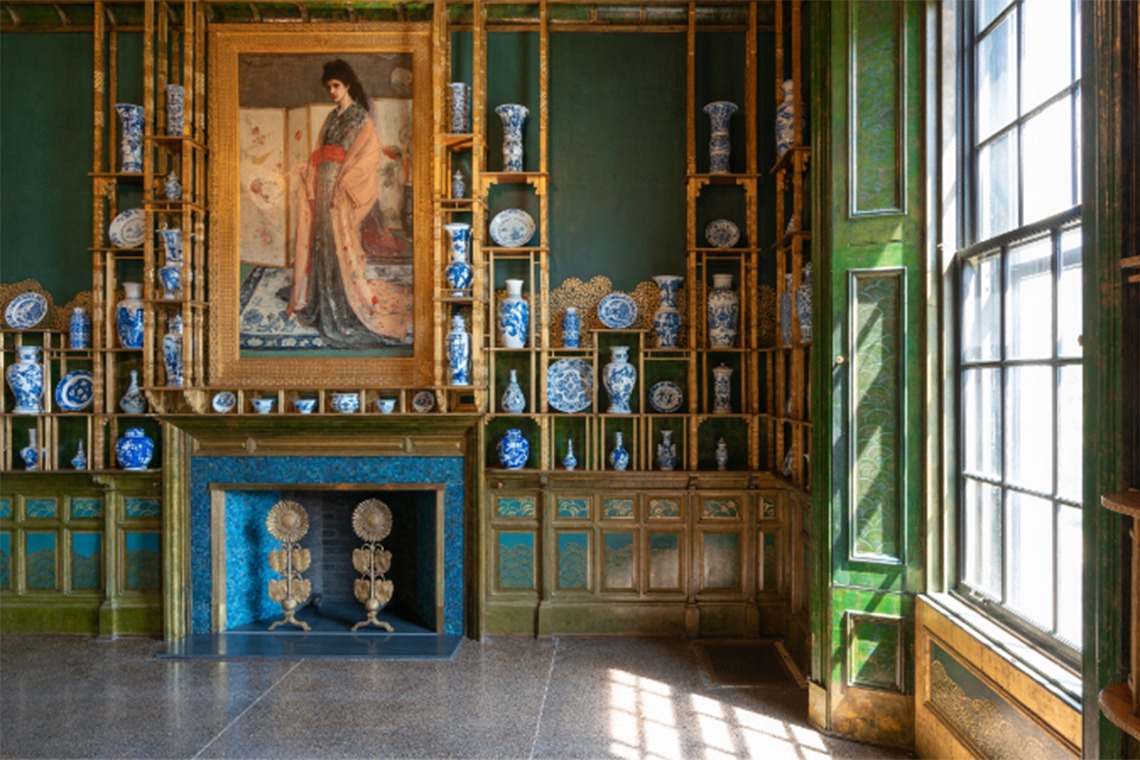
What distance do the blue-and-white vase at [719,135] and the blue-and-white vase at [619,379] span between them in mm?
1281

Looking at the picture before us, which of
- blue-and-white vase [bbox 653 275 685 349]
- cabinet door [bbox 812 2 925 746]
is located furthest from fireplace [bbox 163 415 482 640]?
cabinet door [bbox 812 2 925 746]

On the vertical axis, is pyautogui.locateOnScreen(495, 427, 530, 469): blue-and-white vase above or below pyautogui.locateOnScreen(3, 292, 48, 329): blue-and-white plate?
below

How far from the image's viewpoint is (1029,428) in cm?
296

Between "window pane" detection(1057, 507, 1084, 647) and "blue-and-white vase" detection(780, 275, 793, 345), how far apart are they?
237cm

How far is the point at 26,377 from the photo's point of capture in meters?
5.45

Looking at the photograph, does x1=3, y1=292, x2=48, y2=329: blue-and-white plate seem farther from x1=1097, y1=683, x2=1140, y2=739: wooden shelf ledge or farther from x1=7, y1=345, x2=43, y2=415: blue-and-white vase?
x1=1097, y1=683, x2=1140, y2=739: wooden shelf ledge

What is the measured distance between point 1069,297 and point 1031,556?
2.98ft

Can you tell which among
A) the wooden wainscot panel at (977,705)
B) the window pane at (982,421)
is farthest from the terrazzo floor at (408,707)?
the window pane at (982,421)

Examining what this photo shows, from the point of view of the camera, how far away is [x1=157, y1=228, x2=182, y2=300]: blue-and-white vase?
536cm

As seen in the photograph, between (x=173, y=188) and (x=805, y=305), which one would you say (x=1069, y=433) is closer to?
(x=805, y=305)

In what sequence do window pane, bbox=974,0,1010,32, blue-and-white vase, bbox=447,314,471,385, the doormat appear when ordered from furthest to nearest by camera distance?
blue-and-white vase, bbox=447,314,471,385, the doormat, window pane, bbox=974,0,1010,32

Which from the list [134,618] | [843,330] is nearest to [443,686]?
[134,618]

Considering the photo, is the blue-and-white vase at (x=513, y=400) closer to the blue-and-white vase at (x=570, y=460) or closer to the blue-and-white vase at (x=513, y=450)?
the blue-and-white vase at (x=513, y=450)

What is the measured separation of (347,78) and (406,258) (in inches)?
48.5
